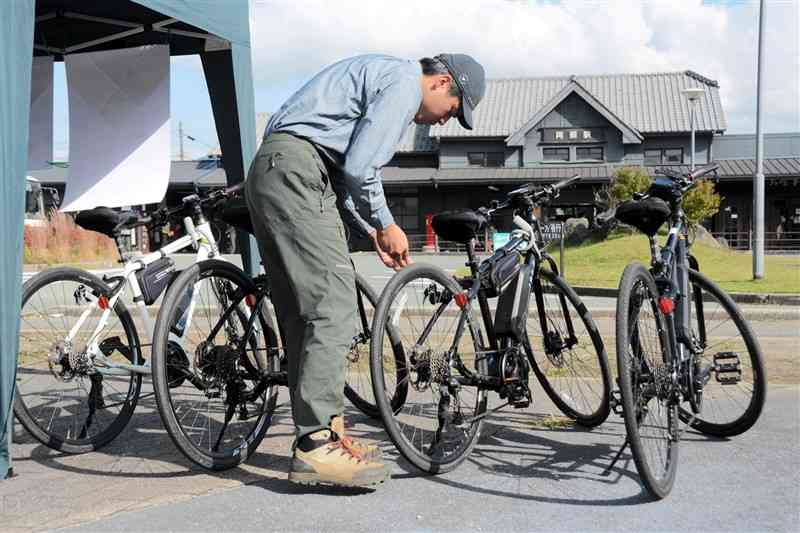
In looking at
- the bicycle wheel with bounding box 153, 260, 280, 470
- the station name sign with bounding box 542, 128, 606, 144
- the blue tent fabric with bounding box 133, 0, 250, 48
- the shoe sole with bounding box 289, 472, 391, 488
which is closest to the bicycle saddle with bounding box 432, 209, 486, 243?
the bicycle wheel with bounding box 153, 260, 280, 470

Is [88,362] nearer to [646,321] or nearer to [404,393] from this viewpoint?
[404,393]

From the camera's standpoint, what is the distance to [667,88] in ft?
139

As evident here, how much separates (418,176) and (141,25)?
33733 mm

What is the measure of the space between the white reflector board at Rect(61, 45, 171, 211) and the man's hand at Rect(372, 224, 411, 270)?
9.86ft

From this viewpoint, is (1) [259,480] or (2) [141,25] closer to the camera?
(1) [259,480]

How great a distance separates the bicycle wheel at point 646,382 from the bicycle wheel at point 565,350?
685 mm

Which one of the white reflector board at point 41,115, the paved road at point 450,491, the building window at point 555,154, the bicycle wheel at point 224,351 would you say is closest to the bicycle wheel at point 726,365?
the paved road at point 450,491

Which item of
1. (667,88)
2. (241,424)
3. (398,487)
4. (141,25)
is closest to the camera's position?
(398,487)

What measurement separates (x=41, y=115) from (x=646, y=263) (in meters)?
16.6

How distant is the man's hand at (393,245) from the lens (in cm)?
338

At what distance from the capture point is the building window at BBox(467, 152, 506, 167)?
4147cm

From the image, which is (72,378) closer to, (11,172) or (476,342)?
(11,172)

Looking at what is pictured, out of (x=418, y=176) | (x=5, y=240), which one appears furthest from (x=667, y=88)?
(x=5, y=240)

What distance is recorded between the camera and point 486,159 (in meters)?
41.6
